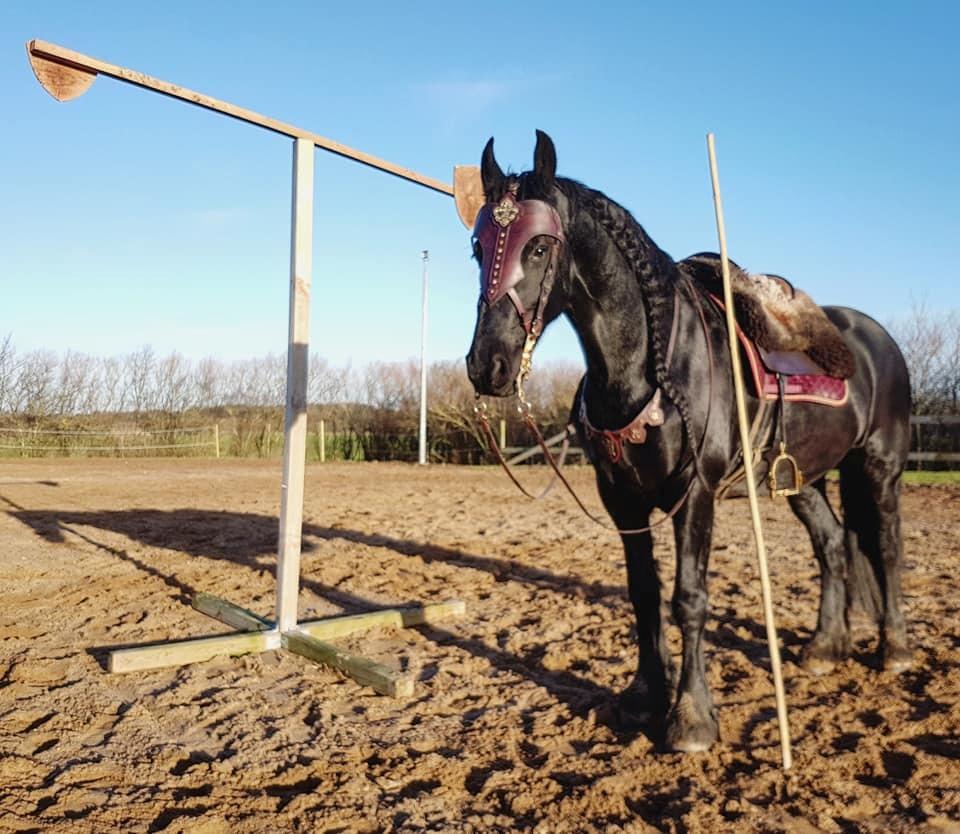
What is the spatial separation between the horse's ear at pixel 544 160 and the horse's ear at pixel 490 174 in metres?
0.14

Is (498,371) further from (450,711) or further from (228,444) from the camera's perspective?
(228,444)

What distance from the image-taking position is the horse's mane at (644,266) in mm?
3398

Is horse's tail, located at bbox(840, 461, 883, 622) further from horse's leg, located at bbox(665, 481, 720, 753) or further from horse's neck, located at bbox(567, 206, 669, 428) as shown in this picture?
horse's neck, located at bbox(567, 206, 669, 428)

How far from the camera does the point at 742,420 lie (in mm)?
3428

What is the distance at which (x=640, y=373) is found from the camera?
3.47 meters

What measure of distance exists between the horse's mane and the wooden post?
2098mm

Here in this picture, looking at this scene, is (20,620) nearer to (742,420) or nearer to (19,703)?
(19,703)

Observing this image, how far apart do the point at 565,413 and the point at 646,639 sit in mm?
22587

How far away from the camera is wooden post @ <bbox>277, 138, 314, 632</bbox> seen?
4906 millimetres

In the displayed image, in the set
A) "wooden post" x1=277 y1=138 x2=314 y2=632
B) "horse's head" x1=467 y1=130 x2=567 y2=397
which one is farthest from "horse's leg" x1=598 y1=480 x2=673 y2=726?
"wooden post" x1=277 y1=138 x2=314 y2=632

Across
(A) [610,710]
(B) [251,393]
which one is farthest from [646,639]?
(B) [251,393]

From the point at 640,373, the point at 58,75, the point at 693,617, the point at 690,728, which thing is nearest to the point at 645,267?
the point at 640,373

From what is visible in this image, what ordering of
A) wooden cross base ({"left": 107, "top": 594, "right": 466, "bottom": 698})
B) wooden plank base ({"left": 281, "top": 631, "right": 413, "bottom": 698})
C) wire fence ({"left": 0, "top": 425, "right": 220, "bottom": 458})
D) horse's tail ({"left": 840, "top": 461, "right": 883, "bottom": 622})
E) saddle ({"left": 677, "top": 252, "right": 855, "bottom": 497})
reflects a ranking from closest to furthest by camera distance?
1. saddle ({"left": 677, "top": 252, "right": 855, "bottom": 497})
2. wooden plank base ({"left": 281, "top": 631, "right": 413, "bottom": 698})
3. wooden cross base ({"left": 107, "top": 594, "right": 466, "bottom": 698})
4. horse's tail ({"left": 840, "top": 461, "right": 883, "bottom": 622})
5. wire fence ({"left": 0, "top": 425, "right": 220, "bottom": 458})

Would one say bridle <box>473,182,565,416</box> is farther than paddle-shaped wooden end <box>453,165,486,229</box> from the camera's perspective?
No
